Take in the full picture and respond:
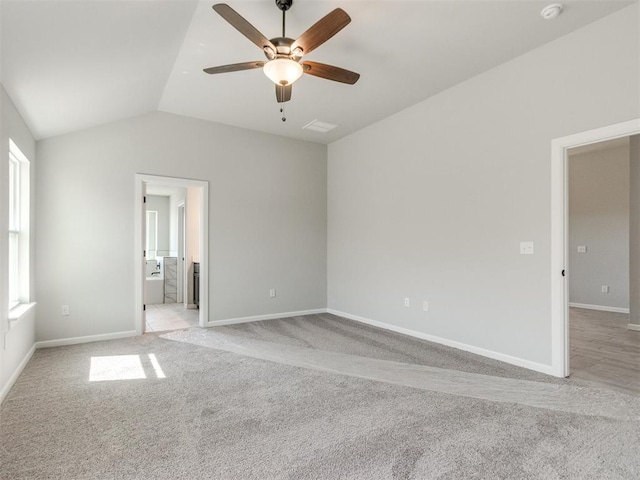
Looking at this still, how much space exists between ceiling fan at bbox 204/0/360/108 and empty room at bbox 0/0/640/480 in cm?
2

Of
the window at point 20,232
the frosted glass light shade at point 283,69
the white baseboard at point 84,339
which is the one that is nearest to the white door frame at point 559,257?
the frosted glass light shade at point 283,69

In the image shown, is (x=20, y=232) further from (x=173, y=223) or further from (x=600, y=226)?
(x=600, y=226)

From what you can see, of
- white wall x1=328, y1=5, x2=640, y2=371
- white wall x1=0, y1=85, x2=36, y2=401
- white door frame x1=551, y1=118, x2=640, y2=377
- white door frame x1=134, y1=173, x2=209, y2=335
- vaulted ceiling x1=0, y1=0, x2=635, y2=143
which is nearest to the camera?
vaulted ceiling x1=0, y1=0, x2=635, y2=143

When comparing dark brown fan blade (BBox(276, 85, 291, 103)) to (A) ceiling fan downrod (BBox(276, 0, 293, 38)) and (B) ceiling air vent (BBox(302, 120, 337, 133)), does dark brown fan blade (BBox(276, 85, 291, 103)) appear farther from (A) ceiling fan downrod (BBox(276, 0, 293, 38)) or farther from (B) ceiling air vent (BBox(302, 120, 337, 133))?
(B) ceiling air vent (BBox(302, 120, 337, 133))

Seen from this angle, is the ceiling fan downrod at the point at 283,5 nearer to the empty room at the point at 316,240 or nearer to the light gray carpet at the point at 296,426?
the empty room at the point at 316,240

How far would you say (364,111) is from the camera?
4.49 metres

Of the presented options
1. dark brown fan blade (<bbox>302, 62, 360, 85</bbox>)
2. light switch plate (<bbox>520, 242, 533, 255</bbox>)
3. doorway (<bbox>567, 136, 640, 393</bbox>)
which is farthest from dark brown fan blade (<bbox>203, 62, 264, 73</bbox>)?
doorway (<bbox>567, 136, 640, 393</bbox>)

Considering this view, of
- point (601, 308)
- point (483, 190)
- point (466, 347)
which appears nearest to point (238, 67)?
point (483, 190)

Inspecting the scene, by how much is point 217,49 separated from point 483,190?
285 centimetres

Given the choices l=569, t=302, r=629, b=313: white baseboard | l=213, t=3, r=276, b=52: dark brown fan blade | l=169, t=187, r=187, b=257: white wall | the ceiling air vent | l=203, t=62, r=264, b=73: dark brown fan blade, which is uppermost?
the ceiling air vent

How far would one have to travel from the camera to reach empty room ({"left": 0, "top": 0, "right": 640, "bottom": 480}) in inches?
80.7

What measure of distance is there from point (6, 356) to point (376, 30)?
12.6ft

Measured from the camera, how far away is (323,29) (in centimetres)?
216

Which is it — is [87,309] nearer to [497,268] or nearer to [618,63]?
[497,268]
